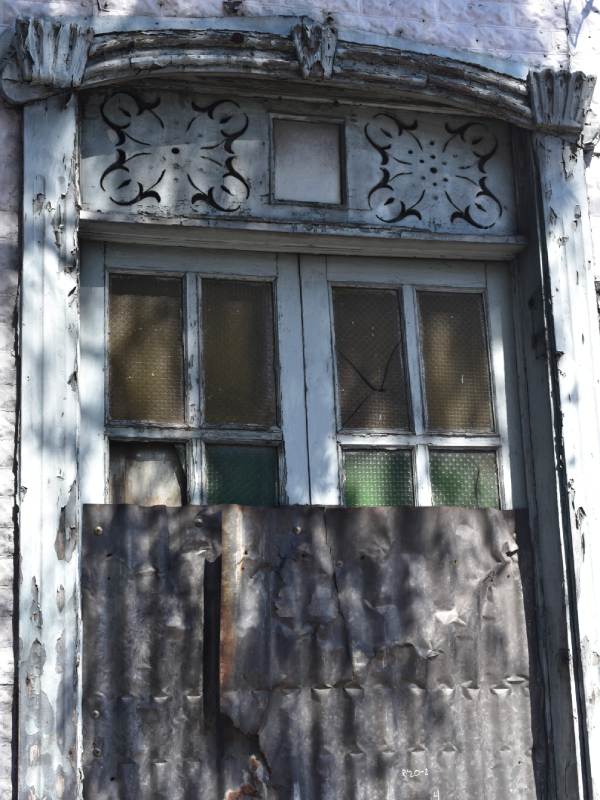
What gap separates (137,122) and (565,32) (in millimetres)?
1845

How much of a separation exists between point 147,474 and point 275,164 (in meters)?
1.32

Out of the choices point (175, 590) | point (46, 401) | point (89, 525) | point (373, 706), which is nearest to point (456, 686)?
point (373, 706)

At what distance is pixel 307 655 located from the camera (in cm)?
502

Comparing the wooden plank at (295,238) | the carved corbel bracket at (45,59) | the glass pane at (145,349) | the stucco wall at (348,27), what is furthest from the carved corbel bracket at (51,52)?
the glass pane at (145,349)

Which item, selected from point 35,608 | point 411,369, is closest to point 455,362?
point 411,369

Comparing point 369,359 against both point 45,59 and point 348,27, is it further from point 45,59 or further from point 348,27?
point 45,59

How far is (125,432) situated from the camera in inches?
200

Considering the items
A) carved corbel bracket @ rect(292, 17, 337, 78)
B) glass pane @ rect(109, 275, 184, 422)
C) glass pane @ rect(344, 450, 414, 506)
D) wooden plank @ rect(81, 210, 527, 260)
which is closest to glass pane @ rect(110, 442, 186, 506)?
glass pane @ rect(109, 275, 184, 422)

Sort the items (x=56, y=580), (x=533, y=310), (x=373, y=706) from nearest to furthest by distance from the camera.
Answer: (x=56, y=580)
(x=373, y=706)
(x=533, y=310)

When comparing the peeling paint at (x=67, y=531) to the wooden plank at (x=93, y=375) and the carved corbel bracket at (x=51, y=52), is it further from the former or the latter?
the carved corbel bracket at (x=51, y=52)

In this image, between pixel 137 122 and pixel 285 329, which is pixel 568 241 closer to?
pixel 285 329

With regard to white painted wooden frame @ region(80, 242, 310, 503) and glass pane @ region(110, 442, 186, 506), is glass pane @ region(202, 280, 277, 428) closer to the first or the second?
white painted wooden frame @ region(80, 242, 310, 503)

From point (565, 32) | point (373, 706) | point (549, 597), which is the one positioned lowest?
point (373, 706)

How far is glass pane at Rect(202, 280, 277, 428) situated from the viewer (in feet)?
17.1
